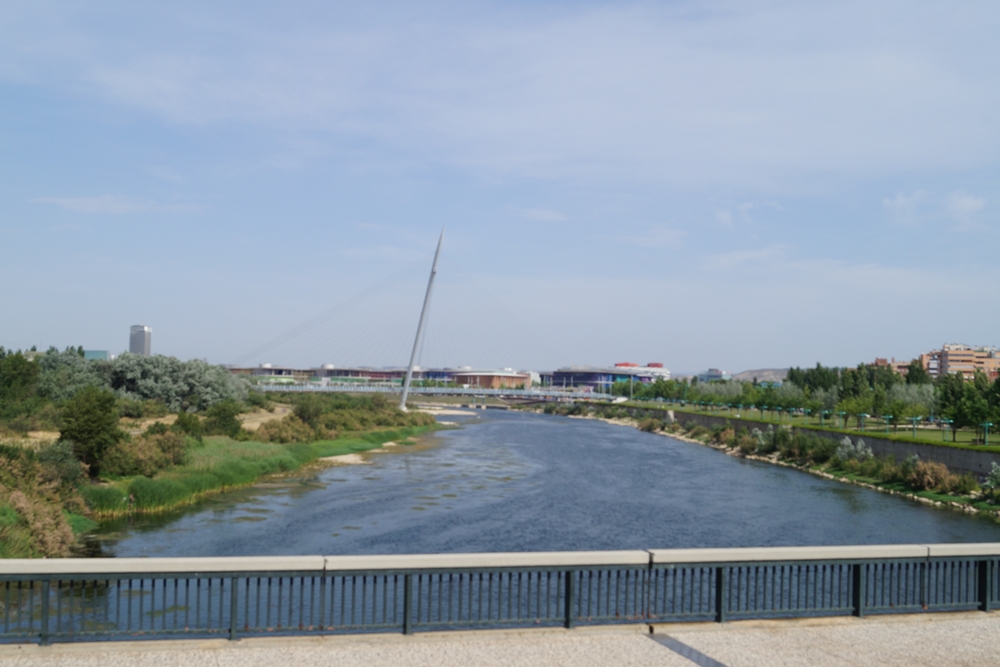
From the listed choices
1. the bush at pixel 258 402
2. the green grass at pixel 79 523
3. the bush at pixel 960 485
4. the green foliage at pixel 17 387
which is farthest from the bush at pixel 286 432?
the bush at pixel 960 485

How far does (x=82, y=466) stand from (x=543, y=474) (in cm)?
2424

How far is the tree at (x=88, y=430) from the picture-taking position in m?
28.9

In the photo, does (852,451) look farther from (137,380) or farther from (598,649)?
(137,380)

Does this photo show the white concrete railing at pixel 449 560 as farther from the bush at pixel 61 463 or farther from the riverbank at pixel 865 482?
the riverbank at pixel 865 482

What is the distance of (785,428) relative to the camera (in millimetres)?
61344

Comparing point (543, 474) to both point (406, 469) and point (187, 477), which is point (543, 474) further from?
point (187, 477)

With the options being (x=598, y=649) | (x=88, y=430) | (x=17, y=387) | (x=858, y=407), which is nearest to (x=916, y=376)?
(x=858, y=407)

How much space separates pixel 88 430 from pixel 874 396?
59.1 metres

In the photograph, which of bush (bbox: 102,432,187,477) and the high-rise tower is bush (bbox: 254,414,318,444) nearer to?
bush (bbox: 102,432,187,477)

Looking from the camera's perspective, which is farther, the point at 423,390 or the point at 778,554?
the point at 423,390

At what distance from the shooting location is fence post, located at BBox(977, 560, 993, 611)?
10.8m

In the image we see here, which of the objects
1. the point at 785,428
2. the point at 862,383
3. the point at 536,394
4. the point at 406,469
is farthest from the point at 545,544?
the point at 536,394

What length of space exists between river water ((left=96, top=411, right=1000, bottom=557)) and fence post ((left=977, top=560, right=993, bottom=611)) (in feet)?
49.9

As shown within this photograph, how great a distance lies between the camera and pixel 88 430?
95.2ft
